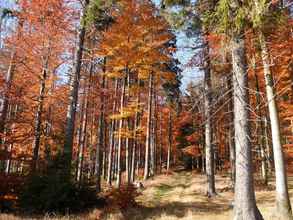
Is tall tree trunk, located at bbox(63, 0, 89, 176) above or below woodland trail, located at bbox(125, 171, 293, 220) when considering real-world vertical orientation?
above

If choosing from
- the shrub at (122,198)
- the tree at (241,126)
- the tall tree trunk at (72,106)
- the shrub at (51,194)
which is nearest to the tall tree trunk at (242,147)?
the tree at (241,126)

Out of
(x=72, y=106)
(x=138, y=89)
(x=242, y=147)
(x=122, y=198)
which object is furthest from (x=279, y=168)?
(x=138, y=89)

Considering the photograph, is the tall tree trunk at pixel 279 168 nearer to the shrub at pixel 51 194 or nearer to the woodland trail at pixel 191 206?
the woodland trail at pixel 191 206

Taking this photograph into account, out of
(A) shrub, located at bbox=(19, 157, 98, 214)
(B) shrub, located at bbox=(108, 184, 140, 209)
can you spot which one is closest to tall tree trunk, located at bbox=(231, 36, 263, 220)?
(B) shrub, located at bbox=(108, 184, 140, 209)

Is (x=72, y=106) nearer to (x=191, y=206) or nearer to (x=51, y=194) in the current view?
(x=51, y=194)

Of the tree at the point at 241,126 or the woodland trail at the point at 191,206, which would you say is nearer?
the tree at the point at 241,126

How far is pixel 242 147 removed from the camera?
265 inches

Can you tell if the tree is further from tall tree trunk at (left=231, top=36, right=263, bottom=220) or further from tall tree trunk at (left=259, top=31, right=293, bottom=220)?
tall tree trunk at (left=259, top=31, right=293, bottom=220)

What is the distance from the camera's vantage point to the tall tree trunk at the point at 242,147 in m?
6.44

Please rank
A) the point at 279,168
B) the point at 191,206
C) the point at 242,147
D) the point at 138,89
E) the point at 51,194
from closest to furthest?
the point at 242,147, the point at 279,168, the point at 51,194, the point at 191,206, the point at 138,89

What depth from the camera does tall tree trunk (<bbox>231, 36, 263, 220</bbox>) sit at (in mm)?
6441

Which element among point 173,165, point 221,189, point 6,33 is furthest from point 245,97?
point 173,165

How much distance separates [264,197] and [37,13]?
45.2 feet

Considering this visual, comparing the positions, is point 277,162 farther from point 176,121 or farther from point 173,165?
point 173,165
